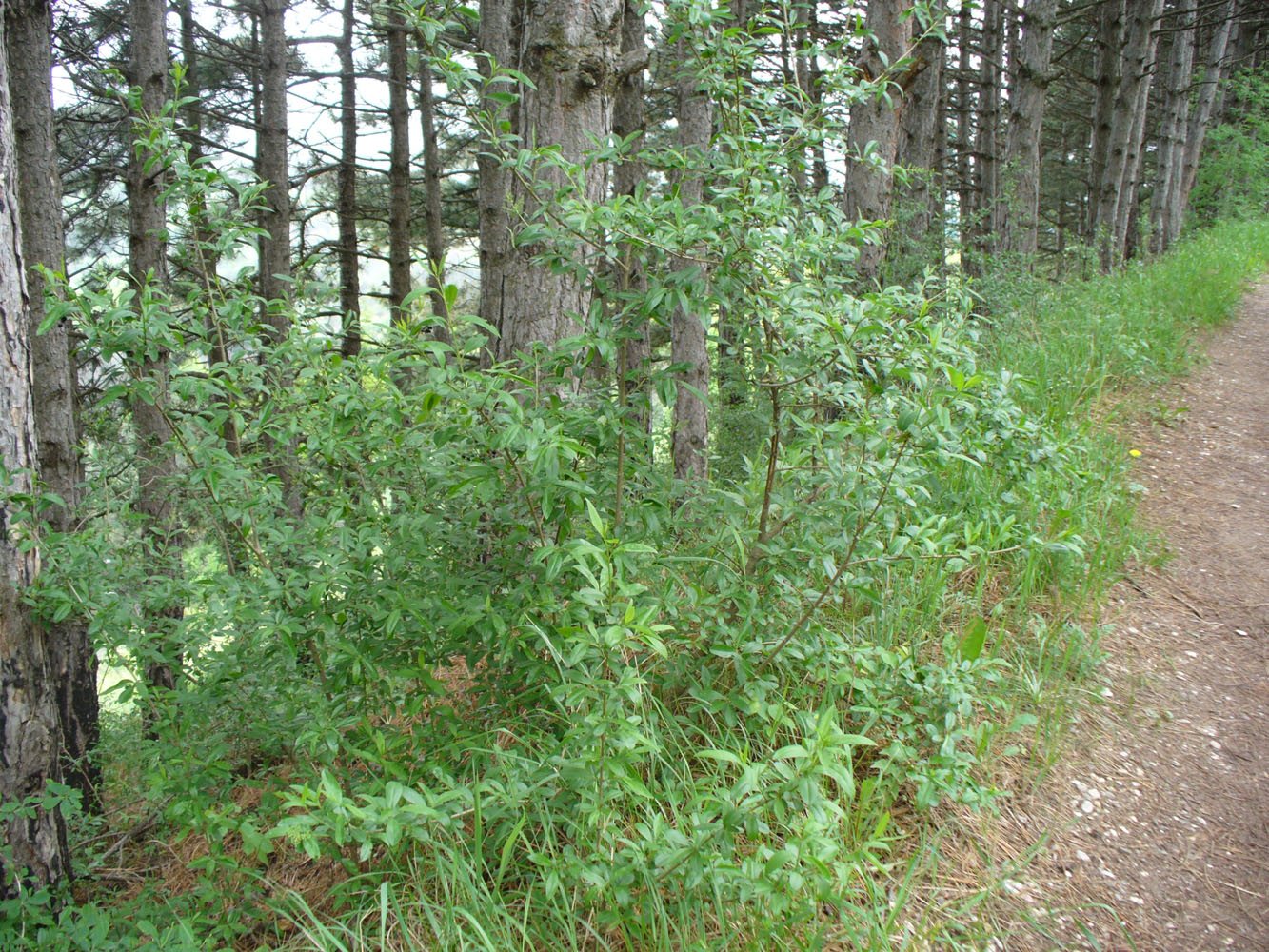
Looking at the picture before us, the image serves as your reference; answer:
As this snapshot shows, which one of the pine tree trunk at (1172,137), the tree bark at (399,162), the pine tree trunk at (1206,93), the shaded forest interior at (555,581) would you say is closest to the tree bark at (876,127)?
the shaded forest interior at (555,581)

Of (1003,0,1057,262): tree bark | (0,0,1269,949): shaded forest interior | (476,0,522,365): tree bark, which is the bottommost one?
(0,0,1269,949): shaded forest interior

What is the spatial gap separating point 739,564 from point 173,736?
195 cm

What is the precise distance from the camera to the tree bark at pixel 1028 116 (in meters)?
9.78

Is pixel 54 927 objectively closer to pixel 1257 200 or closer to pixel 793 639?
pixel 793 639

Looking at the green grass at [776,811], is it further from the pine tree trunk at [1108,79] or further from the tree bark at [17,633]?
the pine tree trunk at [1108,79]

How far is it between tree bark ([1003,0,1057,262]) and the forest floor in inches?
242

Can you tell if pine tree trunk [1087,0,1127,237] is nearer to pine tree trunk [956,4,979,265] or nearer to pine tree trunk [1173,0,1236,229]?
pine tree trunk [956,4,979,265]

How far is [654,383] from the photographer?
2.44 metres

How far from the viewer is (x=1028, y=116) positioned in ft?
33.9

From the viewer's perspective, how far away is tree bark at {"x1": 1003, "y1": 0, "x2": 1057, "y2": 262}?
385 inches

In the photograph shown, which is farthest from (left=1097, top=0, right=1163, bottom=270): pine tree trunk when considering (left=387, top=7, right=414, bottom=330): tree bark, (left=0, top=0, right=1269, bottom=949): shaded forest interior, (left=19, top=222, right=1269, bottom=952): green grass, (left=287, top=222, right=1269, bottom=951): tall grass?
(left=0, top=0, right=1269, bottom=949): shaded forest interior

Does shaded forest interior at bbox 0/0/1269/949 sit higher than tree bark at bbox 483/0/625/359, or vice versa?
tree bark at bbox 483/0/625/359

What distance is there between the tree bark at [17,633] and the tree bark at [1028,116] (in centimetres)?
982

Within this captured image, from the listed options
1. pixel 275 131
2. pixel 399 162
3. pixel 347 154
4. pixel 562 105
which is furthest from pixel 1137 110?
pixel 562 105
